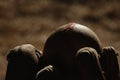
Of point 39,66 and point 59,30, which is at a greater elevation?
point 59,30

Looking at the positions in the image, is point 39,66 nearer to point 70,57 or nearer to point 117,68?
point 70,57

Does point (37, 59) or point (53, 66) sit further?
point (37, 59)

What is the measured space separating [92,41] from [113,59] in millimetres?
600

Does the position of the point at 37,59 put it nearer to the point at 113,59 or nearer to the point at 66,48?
the point at 66,48

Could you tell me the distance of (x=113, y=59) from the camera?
406 inches

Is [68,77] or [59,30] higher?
[59,30]

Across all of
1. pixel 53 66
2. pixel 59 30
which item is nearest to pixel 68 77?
pixel 53 66

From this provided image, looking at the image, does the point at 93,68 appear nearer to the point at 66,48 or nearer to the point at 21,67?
the point at 66,48

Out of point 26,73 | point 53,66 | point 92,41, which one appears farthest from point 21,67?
point 92,41

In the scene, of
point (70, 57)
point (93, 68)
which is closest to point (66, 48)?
point (70, 57)

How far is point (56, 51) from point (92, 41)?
29.3 inches

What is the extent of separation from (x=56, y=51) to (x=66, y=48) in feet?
0.77

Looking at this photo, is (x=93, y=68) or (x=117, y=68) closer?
(x=93, y=68)

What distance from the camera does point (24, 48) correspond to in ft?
34.2
